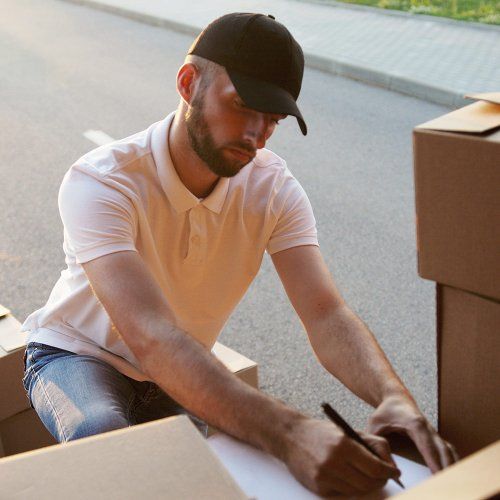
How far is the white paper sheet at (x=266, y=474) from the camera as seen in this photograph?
4.18 feet

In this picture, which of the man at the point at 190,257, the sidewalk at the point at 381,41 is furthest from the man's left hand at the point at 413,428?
the sidewalk at the point at 381,41

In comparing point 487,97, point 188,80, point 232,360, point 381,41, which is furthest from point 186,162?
point 381,41

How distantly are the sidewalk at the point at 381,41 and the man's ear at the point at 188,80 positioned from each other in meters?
4.98

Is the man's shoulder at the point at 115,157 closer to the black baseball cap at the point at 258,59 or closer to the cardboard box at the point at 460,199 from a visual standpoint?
the black baseball cap at the point at 258,59

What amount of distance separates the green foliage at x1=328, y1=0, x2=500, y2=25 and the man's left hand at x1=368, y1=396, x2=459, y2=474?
8.18 m

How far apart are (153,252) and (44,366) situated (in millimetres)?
380

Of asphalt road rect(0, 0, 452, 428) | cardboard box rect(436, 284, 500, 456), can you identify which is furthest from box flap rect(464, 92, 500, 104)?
asphalt road rect(0, 0, 452, 428)

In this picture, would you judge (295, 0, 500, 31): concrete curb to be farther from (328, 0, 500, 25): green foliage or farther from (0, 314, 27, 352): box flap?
(0, 314, 27, 352): box flap

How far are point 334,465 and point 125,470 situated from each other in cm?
35

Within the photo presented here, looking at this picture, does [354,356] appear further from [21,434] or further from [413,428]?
[21,434]

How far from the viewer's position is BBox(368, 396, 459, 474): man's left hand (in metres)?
1.41

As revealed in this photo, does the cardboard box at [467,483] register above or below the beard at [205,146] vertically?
below

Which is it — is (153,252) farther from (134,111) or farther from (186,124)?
(134,111)

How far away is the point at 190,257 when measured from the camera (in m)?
2.07
